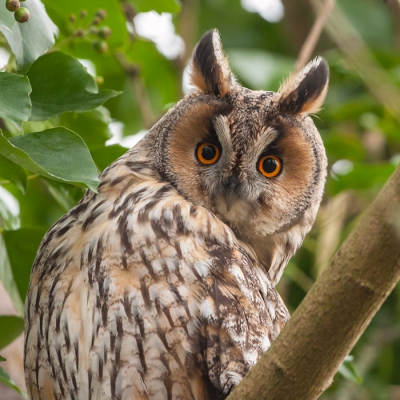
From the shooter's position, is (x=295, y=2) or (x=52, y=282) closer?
(x=52, y=282)

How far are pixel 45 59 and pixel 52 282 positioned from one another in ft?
2.48

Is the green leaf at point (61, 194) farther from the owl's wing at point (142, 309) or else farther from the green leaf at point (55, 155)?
the green leaf at point (55, 155)

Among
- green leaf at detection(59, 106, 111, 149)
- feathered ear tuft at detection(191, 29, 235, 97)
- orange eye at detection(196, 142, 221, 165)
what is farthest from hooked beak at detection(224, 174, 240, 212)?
green leaf at detection(59, 106, 111, 149)

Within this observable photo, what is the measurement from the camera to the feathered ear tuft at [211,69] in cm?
271

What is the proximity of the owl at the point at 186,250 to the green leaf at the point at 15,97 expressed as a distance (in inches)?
29.5

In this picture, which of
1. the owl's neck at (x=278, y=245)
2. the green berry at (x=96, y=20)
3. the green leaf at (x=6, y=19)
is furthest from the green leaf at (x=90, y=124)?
the green leaf at (x=6, y=19)

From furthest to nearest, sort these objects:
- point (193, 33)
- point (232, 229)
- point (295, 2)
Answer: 1. point (295, 2)
2. point (193, 33)
3. point (232, 229)

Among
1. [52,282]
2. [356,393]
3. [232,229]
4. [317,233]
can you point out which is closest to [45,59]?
[52,282]

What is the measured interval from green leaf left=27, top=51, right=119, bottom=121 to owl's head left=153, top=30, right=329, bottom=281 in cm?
60

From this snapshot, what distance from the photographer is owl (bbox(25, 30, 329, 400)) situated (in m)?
2.18

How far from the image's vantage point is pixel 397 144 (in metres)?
5.15

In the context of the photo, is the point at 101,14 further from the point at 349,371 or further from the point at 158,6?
the point at 349,371

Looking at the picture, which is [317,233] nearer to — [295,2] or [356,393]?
[356,393]

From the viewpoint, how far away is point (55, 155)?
68.5 inches
